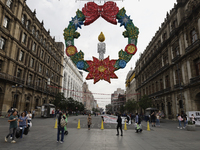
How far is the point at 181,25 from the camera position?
2736cm

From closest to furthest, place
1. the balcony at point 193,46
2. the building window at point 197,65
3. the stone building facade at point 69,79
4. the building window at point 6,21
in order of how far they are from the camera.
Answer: the balcony at point 193,46, the building window at point 197,65, the building window at point 6,21, the stone building facade at point 69,79

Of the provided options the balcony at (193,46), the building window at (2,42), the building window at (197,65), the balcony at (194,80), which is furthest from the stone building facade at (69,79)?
the building window at (197,65)

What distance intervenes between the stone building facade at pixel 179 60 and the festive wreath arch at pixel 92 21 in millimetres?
13527

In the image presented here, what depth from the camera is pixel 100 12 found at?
51.4 ft

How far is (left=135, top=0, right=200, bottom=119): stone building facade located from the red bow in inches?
597

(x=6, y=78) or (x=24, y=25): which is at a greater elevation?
(x=24, y=25)

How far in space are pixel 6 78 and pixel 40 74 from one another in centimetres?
1508

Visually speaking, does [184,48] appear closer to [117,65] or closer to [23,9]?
[117,65]

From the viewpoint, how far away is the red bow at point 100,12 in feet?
50.8

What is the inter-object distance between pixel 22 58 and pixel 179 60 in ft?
109

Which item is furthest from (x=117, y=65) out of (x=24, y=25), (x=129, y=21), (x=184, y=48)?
(x=24, y=25)

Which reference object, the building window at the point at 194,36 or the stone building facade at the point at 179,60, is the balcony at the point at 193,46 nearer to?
the stone building facade at the point at 179,60

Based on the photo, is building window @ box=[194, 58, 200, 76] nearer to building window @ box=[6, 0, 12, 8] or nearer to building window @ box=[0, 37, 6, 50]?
building window @ box=[0, 37, 6, 50]

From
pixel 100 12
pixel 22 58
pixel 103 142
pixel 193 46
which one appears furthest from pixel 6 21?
pixel 193 46
